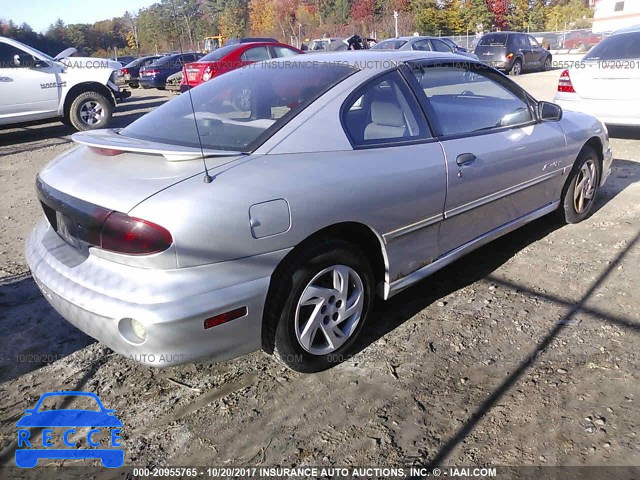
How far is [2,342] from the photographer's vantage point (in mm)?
3184

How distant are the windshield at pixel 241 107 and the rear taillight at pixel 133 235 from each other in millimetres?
627

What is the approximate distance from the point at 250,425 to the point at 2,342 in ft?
5.59

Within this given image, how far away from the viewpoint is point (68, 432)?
248 cm

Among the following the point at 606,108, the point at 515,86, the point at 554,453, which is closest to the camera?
the point at 554,453

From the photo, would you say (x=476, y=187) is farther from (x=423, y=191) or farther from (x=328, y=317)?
(x=328, y=317)

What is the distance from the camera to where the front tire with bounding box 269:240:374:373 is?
2.55 meters

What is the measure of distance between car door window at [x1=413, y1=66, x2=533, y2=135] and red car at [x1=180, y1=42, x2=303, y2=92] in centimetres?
941

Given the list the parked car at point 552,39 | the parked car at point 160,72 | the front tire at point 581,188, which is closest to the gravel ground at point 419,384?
the front tire at point 581,188

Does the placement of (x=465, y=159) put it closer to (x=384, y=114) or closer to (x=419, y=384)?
(x=384, y=114)

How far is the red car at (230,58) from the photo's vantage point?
1277 centimetres

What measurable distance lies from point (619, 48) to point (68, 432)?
27.2 ft

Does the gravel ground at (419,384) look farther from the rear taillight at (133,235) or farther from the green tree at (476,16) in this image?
the green tree at (476,16)

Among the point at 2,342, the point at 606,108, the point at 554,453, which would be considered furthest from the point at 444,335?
the point at 606,108

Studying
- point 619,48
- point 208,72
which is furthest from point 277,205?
point 208,72
